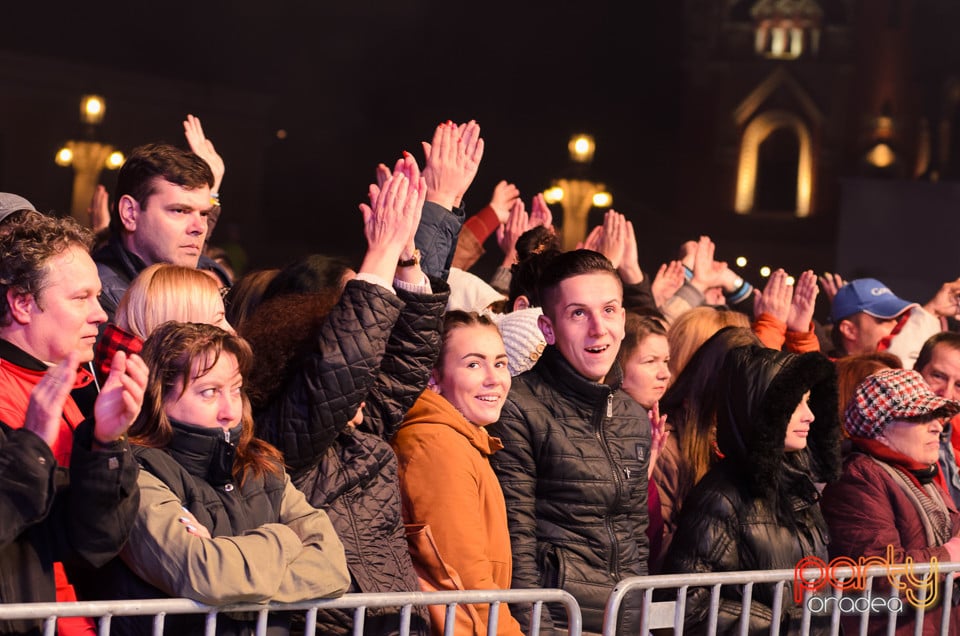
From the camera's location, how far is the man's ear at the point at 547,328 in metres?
3.96

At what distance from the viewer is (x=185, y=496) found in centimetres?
279

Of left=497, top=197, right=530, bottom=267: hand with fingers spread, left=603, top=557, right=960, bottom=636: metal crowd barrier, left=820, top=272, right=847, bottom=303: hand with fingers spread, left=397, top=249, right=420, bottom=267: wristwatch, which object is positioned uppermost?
left=497, top=197, right=530, bottom=267: hand with fingers spread

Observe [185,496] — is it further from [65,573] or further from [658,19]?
[658,19]

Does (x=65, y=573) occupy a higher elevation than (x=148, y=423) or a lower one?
lower

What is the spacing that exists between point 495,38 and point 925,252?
10481 mm

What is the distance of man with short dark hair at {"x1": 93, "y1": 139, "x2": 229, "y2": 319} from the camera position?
3969 millimetres

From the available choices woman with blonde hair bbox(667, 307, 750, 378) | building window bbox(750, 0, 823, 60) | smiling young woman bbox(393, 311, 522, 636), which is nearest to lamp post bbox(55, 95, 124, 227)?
woman with blonde hair bbox(667, 307, 750, 378)

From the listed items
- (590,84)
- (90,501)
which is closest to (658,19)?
(590,84)

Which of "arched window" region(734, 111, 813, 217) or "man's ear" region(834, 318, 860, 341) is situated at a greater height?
"arched window" region(734, 111, 813, 217)

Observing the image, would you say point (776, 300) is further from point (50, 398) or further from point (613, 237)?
point (50, 398)

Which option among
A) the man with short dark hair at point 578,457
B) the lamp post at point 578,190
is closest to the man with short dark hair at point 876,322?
the man with short dark hair at point 578,457

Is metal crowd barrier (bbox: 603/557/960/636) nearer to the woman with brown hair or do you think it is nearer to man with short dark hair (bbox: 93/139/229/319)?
the woman with brown hair

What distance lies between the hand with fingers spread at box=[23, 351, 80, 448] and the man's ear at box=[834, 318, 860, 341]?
4.64 meters

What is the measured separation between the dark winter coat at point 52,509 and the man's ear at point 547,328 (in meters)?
1.68
